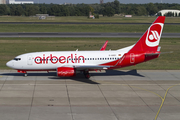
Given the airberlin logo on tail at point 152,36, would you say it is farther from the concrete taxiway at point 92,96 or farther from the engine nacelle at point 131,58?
the concrete taxiway at point 92,96

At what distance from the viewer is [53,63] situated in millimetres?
32938

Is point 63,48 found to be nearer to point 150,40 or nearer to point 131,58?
point 131,58

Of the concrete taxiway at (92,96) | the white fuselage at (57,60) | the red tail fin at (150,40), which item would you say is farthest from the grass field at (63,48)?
the white fuselage at (57,60)

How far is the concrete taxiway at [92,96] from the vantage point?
21.5 meters

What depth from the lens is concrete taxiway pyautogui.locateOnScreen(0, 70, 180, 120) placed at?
2155cm

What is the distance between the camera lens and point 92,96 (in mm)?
26422

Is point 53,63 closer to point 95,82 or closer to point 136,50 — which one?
point 95,82

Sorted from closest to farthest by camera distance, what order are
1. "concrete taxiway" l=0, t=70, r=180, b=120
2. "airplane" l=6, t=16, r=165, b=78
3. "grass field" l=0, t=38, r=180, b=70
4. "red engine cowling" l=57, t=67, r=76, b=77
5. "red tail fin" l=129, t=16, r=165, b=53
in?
1. "concrete taxiway" l=0, t=70, r=180, b=120
2. "red engine cowling" l=57, t=67, r=76, b=77
3. "airplane" l=6, t=16, r=165, b=78
4. "red tail fin" l=129, t=16, r=165, b=53
5. "grass field" l=0, t=38, r=180, b=70

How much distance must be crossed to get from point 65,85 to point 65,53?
16.1 ft

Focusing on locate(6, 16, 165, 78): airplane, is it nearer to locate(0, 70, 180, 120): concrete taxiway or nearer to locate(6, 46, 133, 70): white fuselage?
locate(6, 46, 133, 70): white fuselage

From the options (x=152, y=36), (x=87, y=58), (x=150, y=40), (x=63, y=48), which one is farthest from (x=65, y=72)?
(x=63, y=48)

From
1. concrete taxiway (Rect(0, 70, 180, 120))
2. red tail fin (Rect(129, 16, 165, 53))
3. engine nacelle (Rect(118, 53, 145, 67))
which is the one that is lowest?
concrete taxiway (Rect(0, 70, 180, 120))

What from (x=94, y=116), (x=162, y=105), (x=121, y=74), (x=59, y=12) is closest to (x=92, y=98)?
(x=94, y=116)

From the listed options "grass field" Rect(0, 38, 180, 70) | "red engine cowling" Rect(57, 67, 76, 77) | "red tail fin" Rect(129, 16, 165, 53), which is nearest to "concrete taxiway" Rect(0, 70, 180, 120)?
"red engine cowling" Rect(57, 67, 76, 77)
